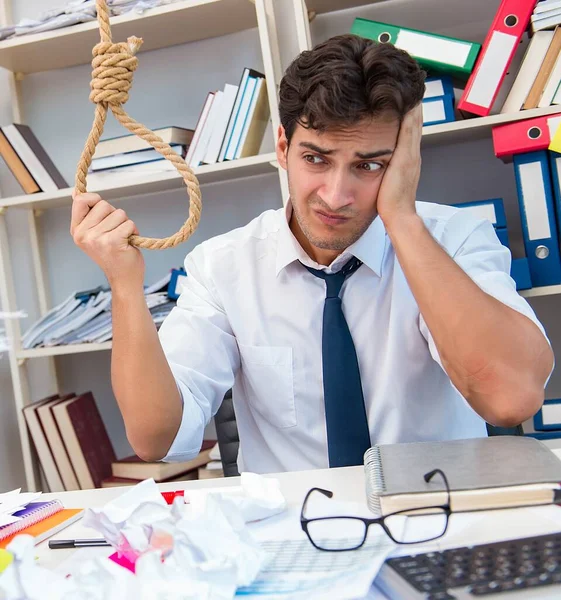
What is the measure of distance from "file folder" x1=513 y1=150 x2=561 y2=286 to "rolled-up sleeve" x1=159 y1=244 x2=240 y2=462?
2.89ft

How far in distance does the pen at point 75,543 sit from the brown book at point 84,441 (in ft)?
4.46

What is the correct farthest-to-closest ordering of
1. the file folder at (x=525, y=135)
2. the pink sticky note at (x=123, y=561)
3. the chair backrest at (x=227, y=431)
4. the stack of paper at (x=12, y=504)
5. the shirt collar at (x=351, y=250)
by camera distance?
the file folder at (x=525, y=135) → the chair backrest at (x=227, y=431) → the shirt collar at (x=351, y=250) → the stack of paper at (x=12, y=504) → the pink sticky note at (x=123, y=561)

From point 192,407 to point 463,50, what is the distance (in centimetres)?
118

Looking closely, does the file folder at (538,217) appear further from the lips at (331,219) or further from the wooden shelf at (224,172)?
the lips at (331,219)

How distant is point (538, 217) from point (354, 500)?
3.96ft

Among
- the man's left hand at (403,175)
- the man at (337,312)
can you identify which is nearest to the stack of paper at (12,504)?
the man at (337,312)

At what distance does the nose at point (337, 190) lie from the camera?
1227 mm

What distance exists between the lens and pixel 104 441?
2281mm

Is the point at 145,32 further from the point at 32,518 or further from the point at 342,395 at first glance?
the point at 32,518

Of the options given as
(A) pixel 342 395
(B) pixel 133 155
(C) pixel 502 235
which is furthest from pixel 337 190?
(B) pixel 133 155

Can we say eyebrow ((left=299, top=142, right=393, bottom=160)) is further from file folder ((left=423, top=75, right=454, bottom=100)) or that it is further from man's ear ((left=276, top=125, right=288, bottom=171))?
file folder ((left=423, top=75, right=454, bottom=100))

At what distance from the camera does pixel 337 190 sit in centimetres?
122

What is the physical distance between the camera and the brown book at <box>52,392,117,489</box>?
7.06ft

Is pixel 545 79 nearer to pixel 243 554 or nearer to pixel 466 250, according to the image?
pixel 466 250
